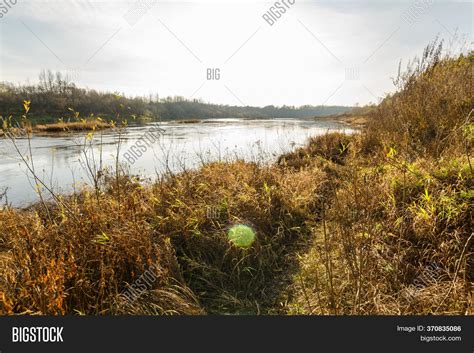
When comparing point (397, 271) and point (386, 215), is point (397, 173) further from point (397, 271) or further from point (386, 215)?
point (397, 271)

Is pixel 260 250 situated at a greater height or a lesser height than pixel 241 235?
lesser

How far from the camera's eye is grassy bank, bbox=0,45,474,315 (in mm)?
2217

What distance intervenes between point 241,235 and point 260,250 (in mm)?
313

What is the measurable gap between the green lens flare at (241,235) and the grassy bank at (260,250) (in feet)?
0.23

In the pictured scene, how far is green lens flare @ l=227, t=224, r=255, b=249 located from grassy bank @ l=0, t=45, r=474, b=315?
7 cm

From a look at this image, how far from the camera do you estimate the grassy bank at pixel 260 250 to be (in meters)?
2.22

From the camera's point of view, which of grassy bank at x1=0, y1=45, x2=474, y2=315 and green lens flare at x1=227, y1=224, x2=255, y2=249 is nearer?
grassy bank at x1=0, y1=45, x2=474, y2=315

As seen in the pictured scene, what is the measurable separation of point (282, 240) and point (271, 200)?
710mm

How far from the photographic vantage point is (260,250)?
3352mm

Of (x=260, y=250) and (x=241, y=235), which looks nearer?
(x=260, y=250)

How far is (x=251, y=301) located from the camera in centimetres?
280

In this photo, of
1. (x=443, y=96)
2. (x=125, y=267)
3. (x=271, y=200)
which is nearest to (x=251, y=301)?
(x=125, y=267)

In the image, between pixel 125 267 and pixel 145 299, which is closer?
pixel 145 299

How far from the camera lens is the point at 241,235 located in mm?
3494
